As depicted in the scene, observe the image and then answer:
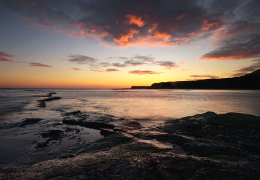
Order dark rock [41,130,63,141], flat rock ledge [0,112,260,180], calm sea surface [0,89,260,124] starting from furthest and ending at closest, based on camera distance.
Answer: calm sea surface [0,89,260,124]
dark rock [41,130,63,141]
flat rock ledge [0,112,260,180]

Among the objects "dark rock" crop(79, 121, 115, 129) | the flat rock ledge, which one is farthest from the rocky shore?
"dark rock" crop(79, 121, 115, 129)

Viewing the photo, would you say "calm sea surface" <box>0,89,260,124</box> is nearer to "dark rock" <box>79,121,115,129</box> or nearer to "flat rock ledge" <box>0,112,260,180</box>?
"dark rock" <box>79,121,115,129</box>

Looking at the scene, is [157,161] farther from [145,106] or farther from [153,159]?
[145,106]

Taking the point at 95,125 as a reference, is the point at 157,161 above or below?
above

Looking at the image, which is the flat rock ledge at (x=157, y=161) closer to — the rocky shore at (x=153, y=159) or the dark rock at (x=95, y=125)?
the rocky shore at (x=153, y=159)

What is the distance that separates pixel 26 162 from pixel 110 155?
9.16 ft

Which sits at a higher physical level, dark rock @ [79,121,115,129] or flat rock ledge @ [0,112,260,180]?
flat rock ledge @ [0,112,260,180]

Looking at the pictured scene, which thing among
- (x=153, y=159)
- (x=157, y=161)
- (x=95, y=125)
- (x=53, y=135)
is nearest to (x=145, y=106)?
(x=95, y=125)

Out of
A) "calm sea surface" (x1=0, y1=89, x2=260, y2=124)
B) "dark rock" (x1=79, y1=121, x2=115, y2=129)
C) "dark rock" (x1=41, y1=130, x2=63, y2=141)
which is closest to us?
"dark rock" (x1=41, y1=130, x2=63, y2=141)

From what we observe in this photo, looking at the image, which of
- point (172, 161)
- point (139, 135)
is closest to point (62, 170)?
point (172, 161)

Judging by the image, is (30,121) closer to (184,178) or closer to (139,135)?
(139,135)

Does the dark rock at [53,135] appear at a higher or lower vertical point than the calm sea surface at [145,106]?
higher

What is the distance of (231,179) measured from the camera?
301 centimetres

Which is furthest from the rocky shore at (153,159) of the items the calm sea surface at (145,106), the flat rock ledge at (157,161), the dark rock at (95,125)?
the calm sea surface at (145,106)
